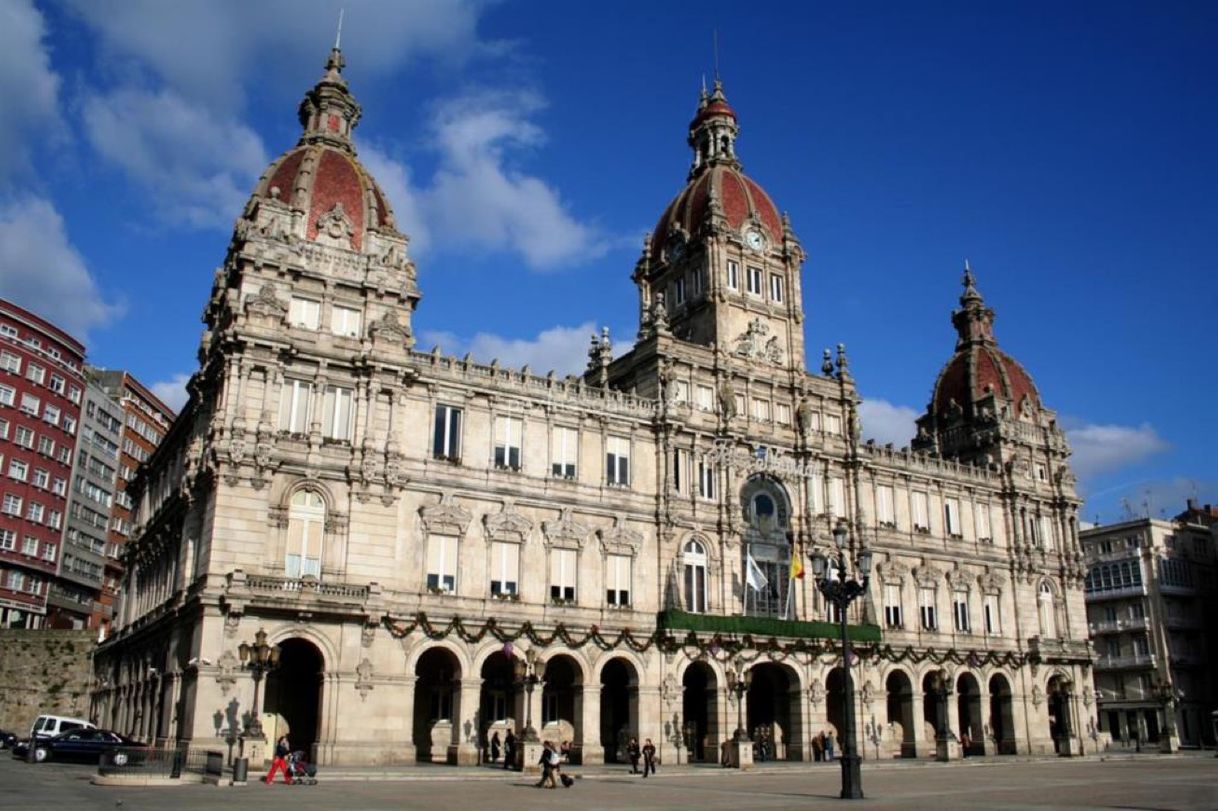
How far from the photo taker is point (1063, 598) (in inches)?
2963

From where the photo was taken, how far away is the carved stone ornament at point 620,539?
55062mm

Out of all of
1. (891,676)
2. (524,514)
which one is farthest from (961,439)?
(524,514)

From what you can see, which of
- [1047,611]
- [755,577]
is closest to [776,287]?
[755,577]

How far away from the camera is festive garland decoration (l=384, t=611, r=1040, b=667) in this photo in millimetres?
48688

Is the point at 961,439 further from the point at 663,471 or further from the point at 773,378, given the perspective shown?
the point at 663,471

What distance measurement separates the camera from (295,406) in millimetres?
47938

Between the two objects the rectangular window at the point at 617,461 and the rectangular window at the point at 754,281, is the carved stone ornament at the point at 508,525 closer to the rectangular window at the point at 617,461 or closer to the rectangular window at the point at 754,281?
the rectangular window at the point at 617,461

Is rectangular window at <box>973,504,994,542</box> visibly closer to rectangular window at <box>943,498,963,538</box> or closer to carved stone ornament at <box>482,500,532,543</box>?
rectangular window at <box>943,498,963,538</box>

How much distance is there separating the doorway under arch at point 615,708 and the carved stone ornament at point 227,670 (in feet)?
62.7

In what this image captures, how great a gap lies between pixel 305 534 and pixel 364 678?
6802 millimetres

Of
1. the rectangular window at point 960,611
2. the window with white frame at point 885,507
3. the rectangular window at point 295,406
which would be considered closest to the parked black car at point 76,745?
the rectangular window at point 295,406

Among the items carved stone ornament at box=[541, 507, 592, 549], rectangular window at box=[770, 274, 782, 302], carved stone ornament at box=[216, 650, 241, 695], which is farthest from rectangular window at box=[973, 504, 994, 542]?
carved stone ornament at box=[216, 650, 241, 695]

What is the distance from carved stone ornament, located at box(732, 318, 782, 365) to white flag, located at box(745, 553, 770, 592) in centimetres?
1267

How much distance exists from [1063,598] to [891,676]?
18.2 meters
